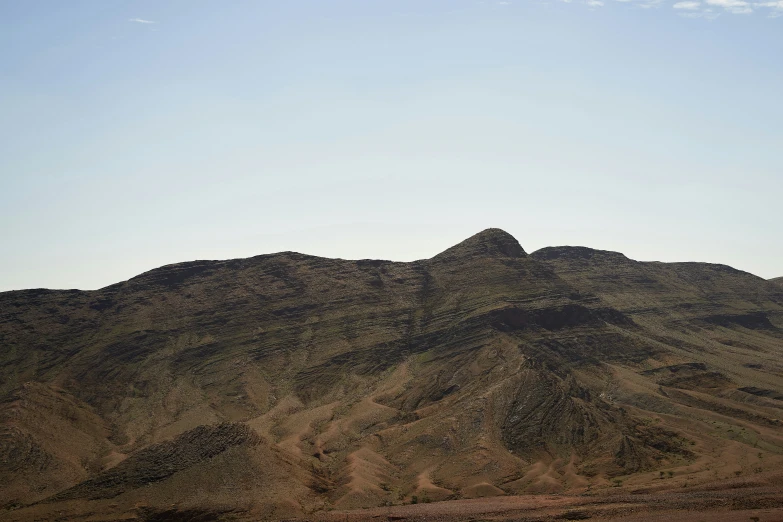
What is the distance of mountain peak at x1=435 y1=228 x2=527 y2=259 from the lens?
14525 cm

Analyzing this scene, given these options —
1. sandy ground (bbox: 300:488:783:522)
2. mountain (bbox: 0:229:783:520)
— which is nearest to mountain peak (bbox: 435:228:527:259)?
mountain (bbox: 0:229:783:520)

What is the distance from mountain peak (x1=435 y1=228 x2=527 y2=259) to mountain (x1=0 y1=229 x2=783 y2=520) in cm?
47

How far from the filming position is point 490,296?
424ft

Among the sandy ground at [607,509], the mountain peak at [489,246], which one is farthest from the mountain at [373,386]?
the sandy ground at [607,509]

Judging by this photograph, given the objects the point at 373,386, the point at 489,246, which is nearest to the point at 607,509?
the point at 373,386

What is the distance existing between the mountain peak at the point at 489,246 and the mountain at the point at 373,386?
18.4 inches

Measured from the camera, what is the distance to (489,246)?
146 meters

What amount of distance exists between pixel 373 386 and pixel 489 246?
42.0m

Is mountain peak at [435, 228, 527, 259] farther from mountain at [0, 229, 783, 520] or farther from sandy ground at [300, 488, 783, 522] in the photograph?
sandy ground at [300, 488, 783, 522]

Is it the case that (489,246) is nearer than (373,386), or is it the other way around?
(373,386)

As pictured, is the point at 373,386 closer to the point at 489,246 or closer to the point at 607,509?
the point at 489,246

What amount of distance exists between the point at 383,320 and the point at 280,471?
2382 inches

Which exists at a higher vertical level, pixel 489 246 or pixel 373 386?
pixel 489 246

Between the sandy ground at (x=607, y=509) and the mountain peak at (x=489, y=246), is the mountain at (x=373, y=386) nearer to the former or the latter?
the mountain peak at (x=489, y=246)
